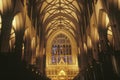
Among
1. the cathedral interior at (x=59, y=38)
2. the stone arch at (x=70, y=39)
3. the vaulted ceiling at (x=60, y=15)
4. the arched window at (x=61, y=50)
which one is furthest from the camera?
the stone arch at (x=70, y=39)

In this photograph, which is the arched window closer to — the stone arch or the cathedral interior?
the cathedral interior

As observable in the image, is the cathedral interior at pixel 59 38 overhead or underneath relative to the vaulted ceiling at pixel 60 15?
underneath

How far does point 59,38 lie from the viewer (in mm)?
35906

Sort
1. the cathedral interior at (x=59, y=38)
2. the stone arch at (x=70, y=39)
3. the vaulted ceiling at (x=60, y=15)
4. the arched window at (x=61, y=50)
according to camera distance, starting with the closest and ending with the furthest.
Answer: the cathedral interior at (x=59, y=38) → the vaulted ceiling at (x=60, y=15) → the arched window at (x=61, y=50) → the stone arch at (x=70, y=39)

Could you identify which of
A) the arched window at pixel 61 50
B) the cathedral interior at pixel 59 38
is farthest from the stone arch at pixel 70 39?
the arched window at pixel 61 50

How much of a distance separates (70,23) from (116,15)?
19.8m

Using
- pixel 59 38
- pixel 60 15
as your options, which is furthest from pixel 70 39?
pixel 60 15

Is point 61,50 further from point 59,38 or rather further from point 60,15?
point 60,15

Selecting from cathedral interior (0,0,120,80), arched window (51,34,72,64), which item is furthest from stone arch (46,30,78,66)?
arched window (51,34,72,64)

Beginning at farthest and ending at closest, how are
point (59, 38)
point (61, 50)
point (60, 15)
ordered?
point (59, 38), point (61, 50), point (60, 15)

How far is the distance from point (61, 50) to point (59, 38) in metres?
2.22

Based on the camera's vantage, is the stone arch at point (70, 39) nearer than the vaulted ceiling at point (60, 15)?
No

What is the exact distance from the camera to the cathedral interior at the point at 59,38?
12563 mm

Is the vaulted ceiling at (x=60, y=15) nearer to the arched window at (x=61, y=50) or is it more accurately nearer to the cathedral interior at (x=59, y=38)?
the cathedral interior at (x=59, y=38)
